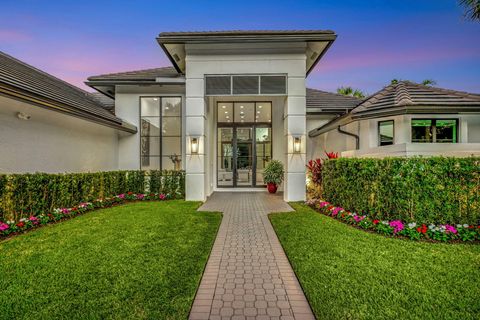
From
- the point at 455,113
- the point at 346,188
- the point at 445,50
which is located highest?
the point at 445,50

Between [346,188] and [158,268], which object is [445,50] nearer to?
[346,188]

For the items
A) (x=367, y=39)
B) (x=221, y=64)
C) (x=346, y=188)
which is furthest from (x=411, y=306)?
(x=367, y=39)

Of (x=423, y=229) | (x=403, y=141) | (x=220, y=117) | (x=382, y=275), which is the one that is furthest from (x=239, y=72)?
(x=382, y=275)

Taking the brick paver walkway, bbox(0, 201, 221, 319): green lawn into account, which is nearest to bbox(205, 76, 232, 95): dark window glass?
bbox(0, 201, 221, 319): green lawn

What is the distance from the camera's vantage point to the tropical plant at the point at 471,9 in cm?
579

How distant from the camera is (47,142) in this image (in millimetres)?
7766

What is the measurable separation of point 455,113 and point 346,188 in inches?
228

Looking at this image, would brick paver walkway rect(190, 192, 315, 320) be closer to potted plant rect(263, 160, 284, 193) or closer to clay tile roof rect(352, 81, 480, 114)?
potted plant rect(263, 160, 284, 193)

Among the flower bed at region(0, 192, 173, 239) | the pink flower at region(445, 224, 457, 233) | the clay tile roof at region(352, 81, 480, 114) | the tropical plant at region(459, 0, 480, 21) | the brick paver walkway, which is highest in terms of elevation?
the tropical plant at region(459, 0, 480, 21)

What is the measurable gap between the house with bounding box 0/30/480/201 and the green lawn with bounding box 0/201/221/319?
340 centimetres

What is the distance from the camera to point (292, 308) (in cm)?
276

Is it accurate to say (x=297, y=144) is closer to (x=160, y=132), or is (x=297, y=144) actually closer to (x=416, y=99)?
(x=416, y=99)

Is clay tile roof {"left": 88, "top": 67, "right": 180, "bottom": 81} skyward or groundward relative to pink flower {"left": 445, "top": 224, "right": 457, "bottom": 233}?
skyward

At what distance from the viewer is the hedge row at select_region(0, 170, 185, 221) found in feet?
18.3
